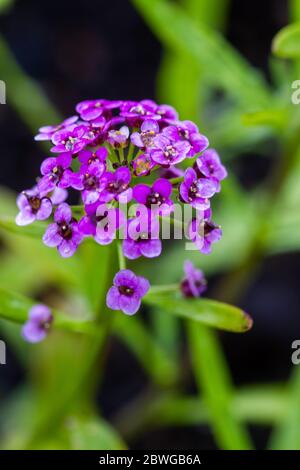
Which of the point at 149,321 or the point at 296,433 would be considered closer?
the point at 296,433

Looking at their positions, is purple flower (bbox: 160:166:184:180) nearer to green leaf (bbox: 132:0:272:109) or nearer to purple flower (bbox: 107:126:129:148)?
purple flower (bbox: 107:126:129:148)

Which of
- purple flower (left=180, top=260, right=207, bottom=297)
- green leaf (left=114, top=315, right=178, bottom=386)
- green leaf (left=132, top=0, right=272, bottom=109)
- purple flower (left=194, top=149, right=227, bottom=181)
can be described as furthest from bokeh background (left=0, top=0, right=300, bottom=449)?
purple flower (left=194, top=149, right=227, bottom=181)

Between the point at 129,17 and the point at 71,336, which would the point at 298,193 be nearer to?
the point at 71,336

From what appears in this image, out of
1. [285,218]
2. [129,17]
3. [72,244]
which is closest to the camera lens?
[72,244]

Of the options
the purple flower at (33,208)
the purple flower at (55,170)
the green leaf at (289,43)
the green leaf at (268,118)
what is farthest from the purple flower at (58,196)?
the green leaf at (289,43)

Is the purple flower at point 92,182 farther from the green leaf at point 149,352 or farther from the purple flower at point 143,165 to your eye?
the green leaf at point 149,352

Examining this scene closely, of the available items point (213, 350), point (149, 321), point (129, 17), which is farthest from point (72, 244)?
point (129, 17)
